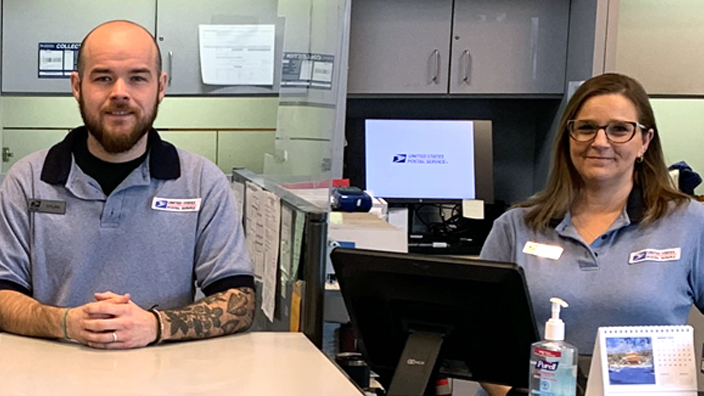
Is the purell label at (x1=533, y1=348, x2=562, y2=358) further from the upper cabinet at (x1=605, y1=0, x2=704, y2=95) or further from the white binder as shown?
the upper cabinet at (x1=605, y1=0, x2=704, y2=95)

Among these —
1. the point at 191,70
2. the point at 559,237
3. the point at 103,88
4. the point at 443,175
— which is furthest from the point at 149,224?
the point at 443,175

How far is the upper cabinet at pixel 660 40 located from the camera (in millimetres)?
3344

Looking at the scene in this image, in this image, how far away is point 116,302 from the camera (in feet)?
4.99

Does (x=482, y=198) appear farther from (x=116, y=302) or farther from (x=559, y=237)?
(x=116, y=302)

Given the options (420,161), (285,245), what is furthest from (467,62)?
(285,245)

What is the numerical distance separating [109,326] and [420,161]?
91.0 inches

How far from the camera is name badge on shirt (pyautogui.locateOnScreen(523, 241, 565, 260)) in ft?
6.12

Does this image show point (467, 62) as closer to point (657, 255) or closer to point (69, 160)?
point (657, 255)

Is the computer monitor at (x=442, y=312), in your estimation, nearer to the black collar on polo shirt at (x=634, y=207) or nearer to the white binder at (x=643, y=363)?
the white binder at (x=643, y=363)

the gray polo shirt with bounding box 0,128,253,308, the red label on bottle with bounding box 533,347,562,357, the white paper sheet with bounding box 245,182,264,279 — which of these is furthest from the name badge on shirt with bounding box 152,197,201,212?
the red label on bottle with bounding box 533,347,562,357

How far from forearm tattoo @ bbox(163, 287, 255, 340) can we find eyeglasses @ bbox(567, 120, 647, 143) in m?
0.86

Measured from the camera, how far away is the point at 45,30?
3.45m

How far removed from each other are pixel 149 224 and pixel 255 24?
6.28 ft

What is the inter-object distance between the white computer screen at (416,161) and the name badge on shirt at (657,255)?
5.88 feet
